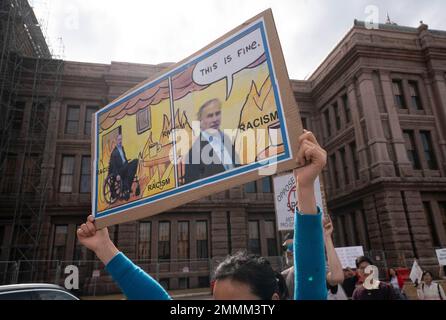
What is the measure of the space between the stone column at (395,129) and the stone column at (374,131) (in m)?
0.80

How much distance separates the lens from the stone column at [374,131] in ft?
69.5

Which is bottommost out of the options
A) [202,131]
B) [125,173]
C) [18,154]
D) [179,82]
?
[125,173]

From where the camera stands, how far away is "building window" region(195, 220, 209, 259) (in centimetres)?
2431

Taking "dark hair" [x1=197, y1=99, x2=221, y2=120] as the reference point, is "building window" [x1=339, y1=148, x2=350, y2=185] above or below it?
above

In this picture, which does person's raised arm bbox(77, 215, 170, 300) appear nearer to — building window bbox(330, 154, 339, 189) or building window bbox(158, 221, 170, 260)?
building window bbox(158, 221, 170, 260)

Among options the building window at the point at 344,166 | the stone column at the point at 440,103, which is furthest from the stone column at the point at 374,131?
the stone column at the point at 440,103

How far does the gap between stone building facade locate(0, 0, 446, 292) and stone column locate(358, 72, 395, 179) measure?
2.8 inches

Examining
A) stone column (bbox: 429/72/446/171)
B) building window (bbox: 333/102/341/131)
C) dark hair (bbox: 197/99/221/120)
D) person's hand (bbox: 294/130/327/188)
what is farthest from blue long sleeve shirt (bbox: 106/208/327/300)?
building window (bbox: 333/102/341/131)

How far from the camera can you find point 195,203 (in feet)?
79.9

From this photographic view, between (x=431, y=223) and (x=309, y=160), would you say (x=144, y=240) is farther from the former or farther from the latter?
(x=309, y=160)

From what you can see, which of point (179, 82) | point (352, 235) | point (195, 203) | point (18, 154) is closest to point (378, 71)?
point (352, 235)
